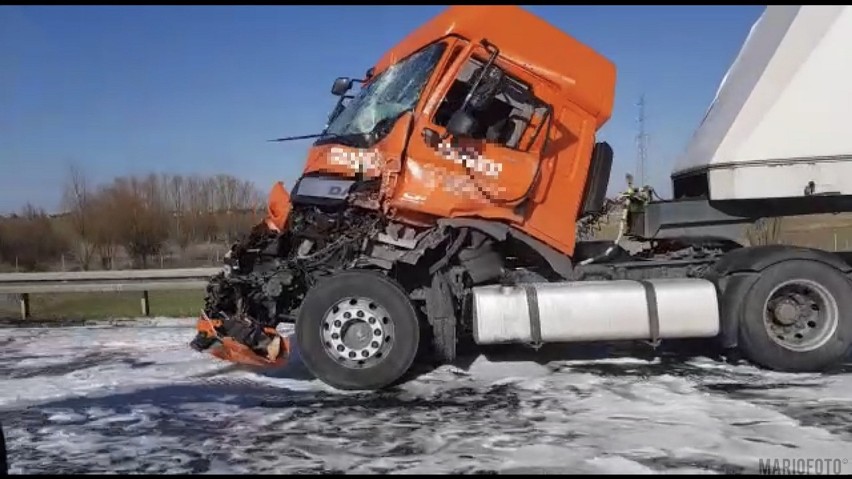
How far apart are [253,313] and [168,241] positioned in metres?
21.8

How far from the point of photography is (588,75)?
24.1ft

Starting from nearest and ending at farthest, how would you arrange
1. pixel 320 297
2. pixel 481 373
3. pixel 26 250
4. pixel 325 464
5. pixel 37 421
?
pixel 325 464
pixel 37 421
pixel 320 297
pixel 481 373
pixel 26 250

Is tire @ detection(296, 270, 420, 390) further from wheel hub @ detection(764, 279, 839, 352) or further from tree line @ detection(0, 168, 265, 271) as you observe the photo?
tree line @ detection(0, 168, 265, 271)

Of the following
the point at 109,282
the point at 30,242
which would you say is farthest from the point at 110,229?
the point at 109,282

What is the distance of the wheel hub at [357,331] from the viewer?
6707mm

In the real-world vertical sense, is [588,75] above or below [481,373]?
above

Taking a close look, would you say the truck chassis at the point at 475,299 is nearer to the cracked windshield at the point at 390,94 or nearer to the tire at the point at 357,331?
the tire at the point at 357,331

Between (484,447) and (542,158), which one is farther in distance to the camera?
(542,158)

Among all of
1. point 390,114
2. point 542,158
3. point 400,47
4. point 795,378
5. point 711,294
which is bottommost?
point 795,378

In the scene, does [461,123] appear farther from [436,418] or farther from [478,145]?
[436,418]

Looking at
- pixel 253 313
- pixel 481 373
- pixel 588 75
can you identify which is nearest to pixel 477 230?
pixel 481 373

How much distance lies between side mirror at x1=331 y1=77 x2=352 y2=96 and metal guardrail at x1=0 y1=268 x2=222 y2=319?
5303mm

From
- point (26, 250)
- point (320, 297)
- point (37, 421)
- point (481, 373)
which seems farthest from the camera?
point (26, 250)

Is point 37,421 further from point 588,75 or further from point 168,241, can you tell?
point 168,241
